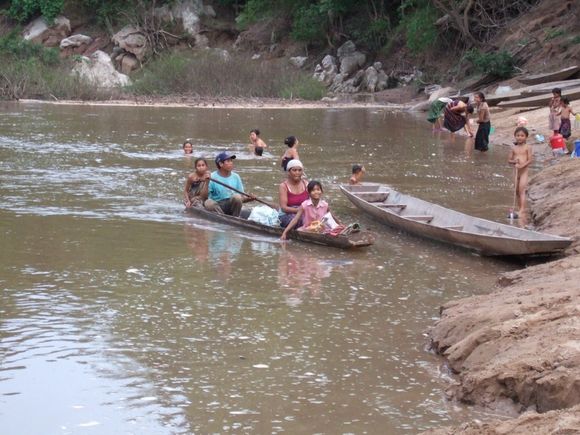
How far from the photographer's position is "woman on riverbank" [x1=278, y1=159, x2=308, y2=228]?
11562 mm

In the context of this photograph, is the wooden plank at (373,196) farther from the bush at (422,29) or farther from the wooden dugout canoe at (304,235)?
the bush at (422,29)

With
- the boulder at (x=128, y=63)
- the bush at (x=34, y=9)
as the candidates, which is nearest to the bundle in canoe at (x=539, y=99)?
the boulder at (x=128, y=63)

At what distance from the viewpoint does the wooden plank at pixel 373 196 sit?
1310cm

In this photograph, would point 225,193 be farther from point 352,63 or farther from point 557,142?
point 352,63

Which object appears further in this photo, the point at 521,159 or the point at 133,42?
the point at 133,42

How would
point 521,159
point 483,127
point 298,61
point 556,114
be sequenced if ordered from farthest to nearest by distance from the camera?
1. point 298,61
2. point 483,127
3. point 556,114
4. point 521,159

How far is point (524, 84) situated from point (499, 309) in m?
22.8

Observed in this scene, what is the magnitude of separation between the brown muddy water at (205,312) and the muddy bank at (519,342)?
178 millimetres

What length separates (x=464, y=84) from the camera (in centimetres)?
3312

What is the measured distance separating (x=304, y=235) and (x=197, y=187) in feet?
8.14

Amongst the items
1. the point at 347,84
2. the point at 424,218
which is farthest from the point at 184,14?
the point at 424,218

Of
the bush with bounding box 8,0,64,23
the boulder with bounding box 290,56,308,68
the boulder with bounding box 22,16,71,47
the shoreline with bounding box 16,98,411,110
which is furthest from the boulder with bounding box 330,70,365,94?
the bush with bounding box 8,0,64,23

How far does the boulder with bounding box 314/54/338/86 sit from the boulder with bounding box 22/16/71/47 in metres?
13.4

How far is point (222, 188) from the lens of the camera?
12.8 meters
